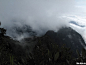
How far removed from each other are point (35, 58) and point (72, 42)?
647 feet

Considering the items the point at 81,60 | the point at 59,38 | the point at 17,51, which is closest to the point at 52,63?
the point at 81,60

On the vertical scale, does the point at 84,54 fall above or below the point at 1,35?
below

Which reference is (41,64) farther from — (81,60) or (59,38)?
(59,38)

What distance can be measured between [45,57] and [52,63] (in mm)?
762

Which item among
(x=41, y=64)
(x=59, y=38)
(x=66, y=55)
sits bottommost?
(x=41, y=64)

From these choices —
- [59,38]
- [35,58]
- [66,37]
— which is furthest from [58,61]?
[66,37]

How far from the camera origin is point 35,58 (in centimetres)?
575

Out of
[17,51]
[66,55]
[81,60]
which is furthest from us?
[17,51]

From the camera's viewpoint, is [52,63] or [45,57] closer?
[52,63]

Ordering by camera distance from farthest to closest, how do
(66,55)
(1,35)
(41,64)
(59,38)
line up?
(59,38), (1,35), (66,55), (41,64)

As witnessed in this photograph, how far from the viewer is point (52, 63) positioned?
17.1 feet

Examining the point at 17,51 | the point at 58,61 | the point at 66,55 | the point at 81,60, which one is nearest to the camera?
the point at 81,60

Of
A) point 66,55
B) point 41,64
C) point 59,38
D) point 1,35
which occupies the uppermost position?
point 59,38

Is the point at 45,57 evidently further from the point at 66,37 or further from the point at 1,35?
the point at 66,37
